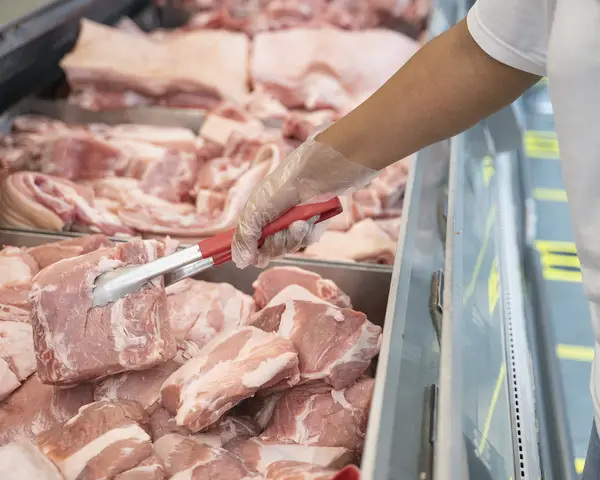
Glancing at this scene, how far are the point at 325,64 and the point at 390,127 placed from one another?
71.1 inches

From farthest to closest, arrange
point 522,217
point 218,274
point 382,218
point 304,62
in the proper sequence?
point 304,62 → point 522,217 → point 382,218 → point 218,274

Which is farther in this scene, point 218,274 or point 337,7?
point 337,7

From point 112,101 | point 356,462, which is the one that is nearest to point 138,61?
point 112,101

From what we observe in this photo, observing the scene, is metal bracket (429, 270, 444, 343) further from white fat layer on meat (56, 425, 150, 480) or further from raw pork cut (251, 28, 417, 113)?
raw pork cut (251, 28, 417, 113)

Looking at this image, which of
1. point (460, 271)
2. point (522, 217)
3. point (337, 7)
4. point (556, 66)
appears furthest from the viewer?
point (337, 7)

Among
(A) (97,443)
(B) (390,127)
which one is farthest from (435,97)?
(A) (97,443)

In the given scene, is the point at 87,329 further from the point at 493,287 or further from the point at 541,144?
the point at 541,144

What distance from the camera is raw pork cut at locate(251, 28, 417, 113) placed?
2855 millimetres

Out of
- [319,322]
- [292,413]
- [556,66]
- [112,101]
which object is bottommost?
[292,413]

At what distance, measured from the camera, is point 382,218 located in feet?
7.21

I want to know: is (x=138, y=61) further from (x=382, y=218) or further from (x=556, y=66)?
(x=556, y=66)

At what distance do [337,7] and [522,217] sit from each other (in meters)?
1.81

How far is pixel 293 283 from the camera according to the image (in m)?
1.70

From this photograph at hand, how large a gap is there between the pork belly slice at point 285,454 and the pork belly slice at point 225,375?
3.8 inches
